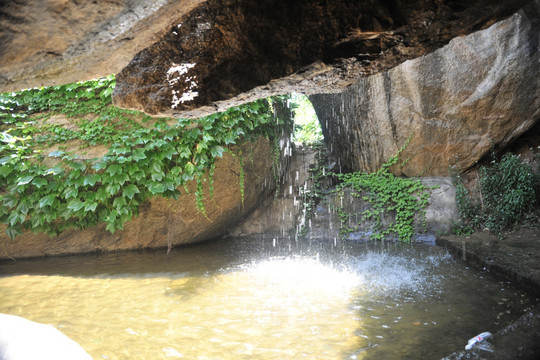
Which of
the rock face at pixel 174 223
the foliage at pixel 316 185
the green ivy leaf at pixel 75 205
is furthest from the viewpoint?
the foliage at pixel 316 185

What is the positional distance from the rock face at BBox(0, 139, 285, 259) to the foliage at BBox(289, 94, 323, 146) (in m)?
1.72

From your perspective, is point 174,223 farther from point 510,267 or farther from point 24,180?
point 510,267

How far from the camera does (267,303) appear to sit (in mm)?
3785

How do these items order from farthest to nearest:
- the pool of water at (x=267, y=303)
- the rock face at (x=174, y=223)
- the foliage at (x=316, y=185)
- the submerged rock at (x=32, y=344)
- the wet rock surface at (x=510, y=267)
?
the foliage at (x=316, y=185)
the rock face at (x=174, y=223)
the pool of water at (x=267, y=303)
the wet rock surface at (x=510, y=267)
the submerged rock at (x=32, y=344)

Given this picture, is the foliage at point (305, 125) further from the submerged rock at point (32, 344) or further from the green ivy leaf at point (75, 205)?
the submerged rock at point (32, 344)

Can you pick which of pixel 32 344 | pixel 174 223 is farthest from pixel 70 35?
pixel 174 223

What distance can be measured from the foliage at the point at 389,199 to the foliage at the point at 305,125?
206 cm

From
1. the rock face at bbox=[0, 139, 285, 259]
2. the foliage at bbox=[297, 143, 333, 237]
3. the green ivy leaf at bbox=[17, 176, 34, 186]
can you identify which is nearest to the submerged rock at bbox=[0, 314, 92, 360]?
the green ivy leaf at bbox=[17, 176, 34, 186]

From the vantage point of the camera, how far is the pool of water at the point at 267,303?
9.52 ft

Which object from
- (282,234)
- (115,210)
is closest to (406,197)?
(282,234)

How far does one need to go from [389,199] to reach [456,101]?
2188 mm

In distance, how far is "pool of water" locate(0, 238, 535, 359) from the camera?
2900mm

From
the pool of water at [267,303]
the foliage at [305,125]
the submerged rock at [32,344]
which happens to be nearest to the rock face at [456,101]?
the foliage at [305,125]

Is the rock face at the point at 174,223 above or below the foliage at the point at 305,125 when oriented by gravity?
below
